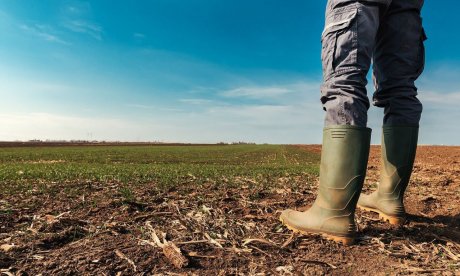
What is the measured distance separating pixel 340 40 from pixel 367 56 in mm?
238

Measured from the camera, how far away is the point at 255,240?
2.33m

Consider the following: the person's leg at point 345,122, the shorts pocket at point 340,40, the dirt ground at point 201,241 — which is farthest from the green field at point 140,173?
the shorts pocket at point 340,40

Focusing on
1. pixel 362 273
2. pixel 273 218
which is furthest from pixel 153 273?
pixel 273 218

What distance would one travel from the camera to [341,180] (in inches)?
93.5

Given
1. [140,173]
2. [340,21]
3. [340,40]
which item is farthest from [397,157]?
[140,173]

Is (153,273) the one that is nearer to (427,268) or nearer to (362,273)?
(362,273)

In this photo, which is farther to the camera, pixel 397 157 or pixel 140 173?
pixel 140 173

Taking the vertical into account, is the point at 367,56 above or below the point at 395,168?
above

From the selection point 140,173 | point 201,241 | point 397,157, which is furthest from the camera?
point 140,173

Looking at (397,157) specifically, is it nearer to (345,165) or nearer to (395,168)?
(395,168)

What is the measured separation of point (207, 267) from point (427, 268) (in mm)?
1378

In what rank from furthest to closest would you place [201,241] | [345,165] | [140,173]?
[140,173] → [345,165] → [201,241]

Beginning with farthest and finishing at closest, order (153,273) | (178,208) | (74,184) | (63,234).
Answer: (74,184) → (178,208) → (63,234) → (153,273)

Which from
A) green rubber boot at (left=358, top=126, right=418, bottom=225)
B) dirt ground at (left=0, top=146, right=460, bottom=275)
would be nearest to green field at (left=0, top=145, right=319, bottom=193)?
dirt ground at (left=0, top=146, right=460, bottom=275)
